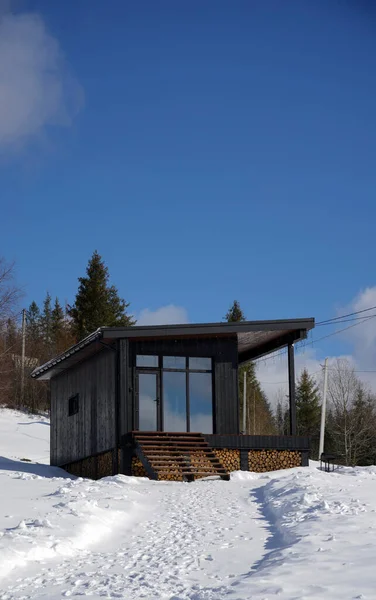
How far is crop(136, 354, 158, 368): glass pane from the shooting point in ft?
66.4

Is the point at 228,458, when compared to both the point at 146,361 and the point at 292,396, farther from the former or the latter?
the point at 146,361

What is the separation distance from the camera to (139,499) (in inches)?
527

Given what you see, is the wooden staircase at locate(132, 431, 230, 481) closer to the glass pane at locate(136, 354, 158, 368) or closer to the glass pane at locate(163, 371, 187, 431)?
the glass pane at locate(163, 371, 187, 431)

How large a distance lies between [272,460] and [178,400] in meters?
3.02

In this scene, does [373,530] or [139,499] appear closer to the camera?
[373,530]


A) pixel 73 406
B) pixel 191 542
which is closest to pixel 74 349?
pixel 73 406

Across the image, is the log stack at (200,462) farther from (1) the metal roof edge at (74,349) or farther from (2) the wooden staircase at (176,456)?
(1) the metal roof edge at (74,349)

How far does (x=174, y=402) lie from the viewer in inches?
811

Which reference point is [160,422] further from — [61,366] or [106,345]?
[61,366]

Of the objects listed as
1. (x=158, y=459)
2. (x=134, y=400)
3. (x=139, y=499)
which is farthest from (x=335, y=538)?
(x=134, y=400)

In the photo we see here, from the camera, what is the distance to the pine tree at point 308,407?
54.9 meters

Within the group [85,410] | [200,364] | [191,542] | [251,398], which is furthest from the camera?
[251,398]

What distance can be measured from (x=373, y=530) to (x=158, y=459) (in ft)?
34.9

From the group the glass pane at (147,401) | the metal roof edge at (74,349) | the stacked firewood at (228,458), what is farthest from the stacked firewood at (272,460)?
the metal roof edge at (74,349)
